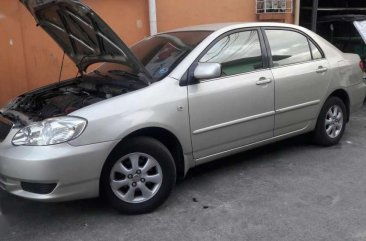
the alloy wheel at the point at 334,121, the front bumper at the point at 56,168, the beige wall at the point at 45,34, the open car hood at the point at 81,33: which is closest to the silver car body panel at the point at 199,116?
the front bumper at the point at 56,168

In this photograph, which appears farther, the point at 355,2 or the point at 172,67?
the point at 355,2

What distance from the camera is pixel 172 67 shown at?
4.21m

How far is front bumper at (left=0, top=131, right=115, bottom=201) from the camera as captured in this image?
345cm

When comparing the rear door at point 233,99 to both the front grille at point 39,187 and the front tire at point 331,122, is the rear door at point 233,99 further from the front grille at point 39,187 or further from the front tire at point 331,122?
the front grille at point 39,187

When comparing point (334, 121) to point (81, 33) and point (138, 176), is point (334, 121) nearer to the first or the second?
point (138, 176)

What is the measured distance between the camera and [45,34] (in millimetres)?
6840

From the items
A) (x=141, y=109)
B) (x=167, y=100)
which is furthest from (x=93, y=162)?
(x=167, y=100)

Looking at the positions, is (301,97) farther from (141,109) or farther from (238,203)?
(141,109)

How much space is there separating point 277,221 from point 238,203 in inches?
18.4

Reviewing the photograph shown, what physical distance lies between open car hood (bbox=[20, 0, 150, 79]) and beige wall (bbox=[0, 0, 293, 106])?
76.1 inches

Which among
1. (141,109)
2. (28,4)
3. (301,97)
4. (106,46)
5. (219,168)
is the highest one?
(28,4)

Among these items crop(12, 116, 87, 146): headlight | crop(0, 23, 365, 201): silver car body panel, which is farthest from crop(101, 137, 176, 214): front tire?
crop(12, 116, 87, 146): headlight

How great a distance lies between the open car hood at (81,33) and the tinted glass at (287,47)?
1547 mm

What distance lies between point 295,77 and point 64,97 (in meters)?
2.40
